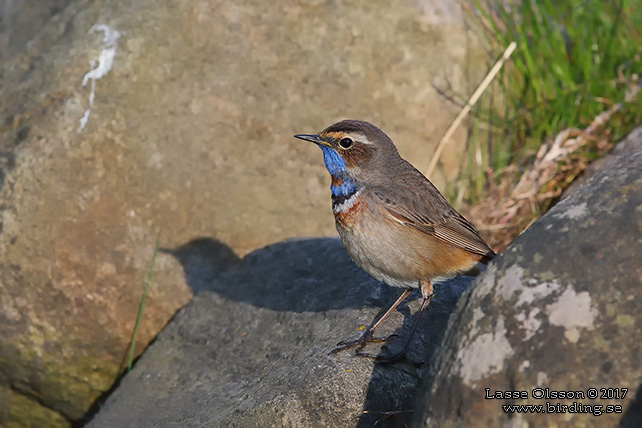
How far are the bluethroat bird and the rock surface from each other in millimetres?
1554

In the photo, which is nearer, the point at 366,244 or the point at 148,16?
the point at 366,244

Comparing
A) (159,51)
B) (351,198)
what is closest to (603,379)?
(351,198)

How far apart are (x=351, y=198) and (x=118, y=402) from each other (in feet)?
6.91

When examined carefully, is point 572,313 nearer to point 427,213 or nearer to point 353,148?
point 427,213

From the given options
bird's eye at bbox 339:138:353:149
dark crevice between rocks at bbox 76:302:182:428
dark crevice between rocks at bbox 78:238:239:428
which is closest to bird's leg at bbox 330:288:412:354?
bird's eye at bbox 339:138:353:149

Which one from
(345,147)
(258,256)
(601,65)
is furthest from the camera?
(601,65)

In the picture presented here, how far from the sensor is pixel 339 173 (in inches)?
175

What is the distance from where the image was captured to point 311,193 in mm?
6012

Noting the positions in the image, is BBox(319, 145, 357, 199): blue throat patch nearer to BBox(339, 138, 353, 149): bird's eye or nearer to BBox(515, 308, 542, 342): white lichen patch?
BBox(339, 138, 353, 149): bird's eye

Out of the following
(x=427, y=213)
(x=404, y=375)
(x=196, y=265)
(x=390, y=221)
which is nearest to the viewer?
(x=404, y=375)

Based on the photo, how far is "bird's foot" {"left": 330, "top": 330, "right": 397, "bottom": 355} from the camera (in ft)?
13.0

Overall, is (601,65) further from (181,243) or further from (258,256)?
(181,243)

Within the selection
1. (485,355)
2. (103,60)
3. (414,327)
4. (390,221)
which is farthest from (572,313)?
(103,60)

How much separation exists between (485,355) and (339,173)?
1999 millimetres
